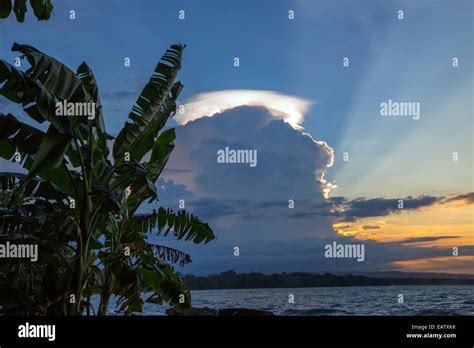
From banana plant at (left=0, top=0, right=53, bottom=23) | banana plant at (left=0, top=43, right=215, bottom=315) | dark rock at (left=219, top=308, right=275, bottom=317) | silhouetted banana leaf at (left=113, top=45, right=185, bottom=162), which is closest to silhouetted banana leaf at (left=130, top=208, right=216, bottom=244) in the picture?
banana plant at (left=0, top=43, right=215, bottom=315)

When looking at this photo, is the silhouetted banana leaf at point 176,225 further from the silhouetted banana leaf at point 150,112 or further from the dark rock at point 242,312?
the dark rock at point 242,312

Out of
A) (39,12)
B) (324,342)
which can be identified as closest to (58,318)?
(324,342)

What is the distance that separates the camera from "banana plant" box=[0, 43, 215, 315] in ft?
13.1

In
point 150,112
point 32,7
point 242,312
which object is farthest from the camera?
point 242,312

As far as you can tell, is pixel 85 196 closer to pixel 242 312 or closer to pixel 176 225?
pixel 176 225

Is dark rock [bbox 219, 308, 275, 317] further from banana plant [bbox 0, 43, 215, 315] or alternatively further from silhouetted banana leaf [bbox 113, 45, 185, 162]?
silhouetted banana leaf [bbox 113, 45, 185, 162]

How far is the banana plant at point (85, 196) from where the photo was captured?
3996 millimetres

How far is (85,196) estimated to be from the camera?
4348 mm

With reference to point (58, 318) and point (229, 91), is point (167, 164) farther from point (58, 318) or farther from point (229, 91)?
point (58, 318)

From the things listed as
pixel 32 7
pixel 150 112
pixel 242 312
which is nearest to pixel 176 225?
pixel 150 112

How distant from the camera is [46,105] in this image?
12.7 ft

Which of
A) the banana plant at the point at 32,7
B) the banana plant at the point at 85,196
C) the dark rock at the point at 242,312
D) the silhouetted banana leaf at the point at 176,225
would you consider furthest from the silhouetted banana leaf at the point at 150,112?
the dark rock at the point at 242,312

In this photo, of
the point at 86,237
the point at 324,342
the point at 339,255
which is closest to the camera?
the point at 324,342

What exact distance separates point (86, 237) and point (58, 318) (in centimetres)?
94
